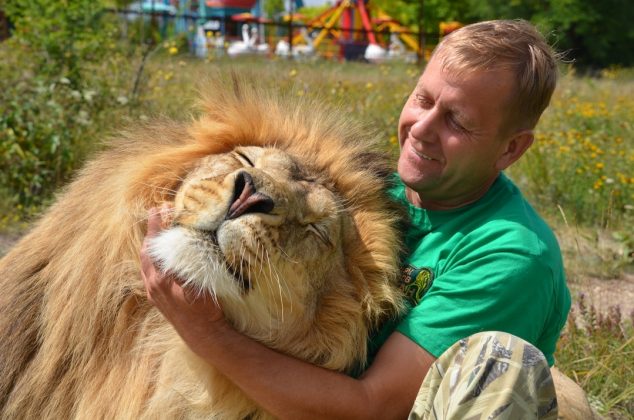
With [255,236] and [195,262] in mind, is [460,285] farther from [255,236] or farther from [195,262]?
[195,262]

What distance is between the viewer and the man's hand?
2041 millimetres

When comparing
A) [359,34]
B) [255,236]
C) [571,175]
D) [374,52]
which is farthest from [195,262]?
[359,34]

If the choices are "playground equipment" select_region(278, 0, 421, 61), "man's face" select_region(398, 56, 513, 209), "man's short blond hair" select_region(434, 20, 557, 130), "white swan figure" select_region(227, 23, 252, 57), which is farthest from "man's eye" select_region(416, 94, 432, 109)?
"playground equipment" select_region(278, 0, 421, 61)

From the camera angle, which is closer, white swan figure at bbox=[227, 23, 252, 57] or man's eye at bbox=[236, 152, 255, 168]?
man's eye at bbox=[236, 152, 255, 168]

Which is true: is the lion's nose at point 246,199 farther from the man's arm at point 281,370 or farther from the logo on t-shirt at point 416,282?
the logo on t-shirt at point 416,282

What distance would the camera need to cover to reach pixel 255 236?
Result: 1.94 metres

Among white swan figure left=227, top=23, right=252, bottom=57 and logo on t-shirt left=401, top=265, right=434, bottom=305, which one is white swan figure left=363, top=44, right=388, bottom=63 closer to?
white swan figure left=227, top=23, right=252, bottom=57

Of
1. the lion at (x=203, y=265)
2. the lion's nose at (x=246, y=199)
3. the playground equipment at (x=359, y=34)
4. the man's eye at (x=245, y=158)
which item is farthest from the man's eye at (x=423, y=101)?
the playground equipment at (x=359, y=34)

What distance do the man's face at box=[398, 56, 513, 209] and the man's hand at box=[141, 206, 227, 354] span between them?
2.43ft

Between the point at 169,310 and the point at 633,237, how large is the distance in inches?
153

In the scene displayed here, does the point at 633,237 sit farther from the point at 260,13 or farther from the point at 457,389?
the point at 260,13

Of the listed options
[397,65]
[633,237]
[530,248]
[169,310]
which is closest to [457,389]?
[530,248]

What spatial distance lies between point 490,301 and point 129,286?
1.01 meters

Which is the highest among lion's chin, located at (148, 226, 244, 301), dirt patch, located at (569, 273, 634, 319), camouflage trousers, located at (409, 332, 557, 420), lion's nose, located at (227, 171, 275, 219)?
lion's nose, located at (227, 171, 275, 219)
